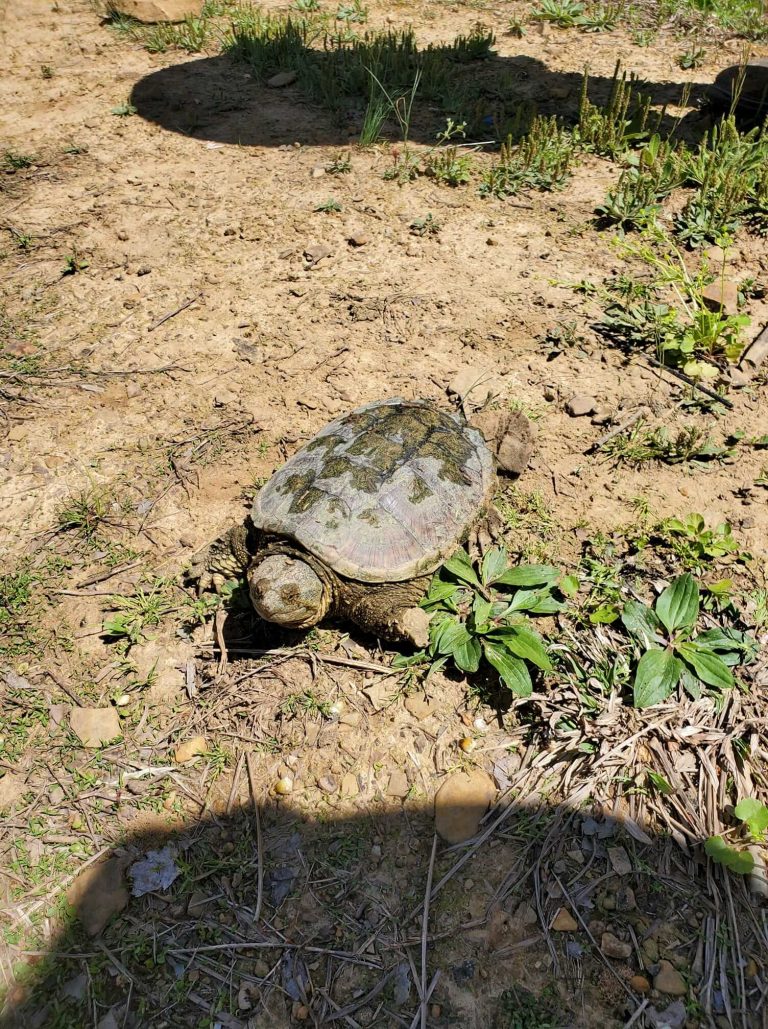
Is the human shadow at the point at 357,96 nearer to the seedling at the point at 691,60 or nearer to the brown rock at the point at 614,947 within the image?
the seedling at the point at 691,60

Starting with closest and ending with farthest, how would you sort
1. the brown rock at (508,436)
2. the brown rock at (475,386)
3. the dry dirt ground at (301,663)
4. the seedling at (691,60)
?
the dry dirt ground at (301,663)
the brown rock at (508,436)
the brown rock at (475,386)
the seedling at (691,60)

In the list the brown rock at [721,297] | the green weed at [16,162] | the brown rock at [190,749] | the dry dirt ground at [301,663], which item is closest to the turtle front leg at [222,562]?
the dry dirt ground at [301,663]

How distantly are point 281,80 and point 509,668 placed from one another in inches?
271

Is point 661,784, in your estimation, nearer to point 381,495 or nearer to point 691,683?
point 691,683

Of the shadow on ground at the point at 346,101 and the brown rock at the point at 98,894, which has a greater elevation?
the shadow on ground at the point at 346,101

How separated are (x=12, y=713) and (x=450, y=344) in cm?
321

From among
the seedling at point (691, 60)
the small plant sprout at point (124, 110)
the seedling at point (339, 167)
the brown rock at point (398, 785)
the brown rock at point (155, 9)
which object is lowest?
the brown rock at point (398, 785)

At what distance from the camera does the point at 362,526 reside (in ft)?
9.43

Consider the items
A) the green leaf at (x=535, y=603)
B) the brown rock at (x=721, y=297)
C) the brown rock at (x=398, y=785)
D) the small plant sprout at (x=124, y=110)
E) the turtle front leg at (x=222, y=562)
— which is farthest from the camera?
the small plant sprout at (x=124, y=110)

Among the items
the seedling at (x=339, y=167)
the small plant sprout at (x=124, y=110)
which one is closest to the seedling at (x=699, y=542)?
the seedling at (x=339, y=167)

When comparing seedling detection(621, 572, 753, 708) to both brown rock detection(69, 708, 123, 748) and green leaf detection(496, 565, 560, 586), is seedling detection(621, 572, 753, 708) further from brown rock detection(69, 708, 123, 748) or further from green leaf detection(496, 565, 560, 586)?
brown rock detection(69, 708, 123, 748)

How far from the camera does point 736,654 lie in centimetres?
272

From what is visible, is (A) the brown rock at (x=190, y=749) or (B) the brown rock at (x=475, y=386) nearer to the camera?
(A) the brown rock at (x=190, y=749)

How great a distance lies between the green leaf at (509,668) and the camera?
2654 millimetres
